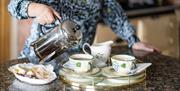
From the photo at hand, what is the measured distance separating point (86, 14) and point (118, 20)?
0.86 ft

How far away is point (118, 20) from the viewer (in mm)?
2002

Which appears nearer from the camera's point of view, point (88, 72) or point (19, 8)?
point (88, 72)

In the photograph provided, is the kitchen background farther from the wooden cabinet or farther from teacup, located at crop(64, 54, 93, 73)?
teacup, located at crop(64, 54, 93, 73)

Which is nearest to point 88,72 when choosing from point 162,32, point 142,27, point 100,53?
point 100,53

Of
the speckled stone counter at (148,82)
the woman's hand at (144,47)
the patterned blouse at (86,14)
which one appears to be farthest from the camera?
the woman's hand at (144,47)

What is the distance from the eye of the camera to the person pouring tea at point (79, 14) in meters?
1.45

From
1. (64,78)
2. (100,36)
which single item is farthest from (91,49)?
(100,36)

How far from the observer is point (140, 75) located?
1.39m

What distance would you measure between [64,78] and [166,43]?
266 cm

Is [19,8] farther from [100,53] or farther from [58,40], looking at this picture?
[100,53]

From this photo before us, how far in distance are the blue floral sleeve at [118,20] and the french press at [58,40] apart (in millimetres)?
566

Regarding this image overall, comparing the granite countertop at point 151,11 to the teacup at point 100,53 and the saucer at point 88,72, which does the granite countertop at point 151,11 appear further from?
the saucer at point 88,72

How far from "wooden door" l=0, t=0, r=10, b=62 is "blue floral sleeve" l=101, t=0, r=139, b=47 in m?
1.25

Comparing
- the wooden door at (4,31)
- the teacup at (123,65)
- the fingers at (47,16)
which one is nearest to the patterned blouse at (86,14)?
the fingers at (47,16)
